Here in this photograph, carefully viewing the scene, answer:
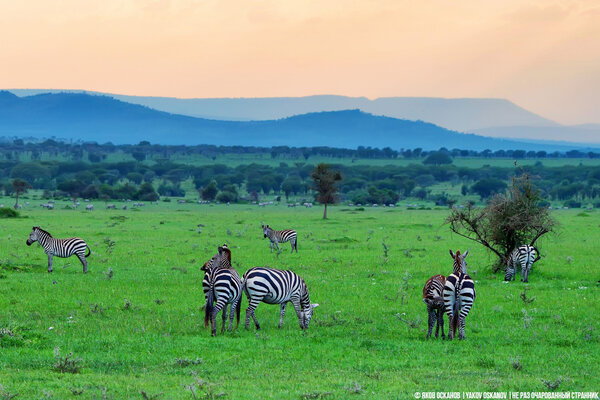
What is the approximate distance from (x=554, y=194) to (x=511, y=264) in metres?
100

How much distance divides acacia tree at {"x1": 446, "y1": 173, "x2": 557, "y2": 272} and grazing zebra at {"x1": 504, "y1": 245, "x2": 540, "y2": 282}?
1.68 metres

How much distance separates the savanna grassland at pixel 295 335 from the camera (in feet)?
38.4

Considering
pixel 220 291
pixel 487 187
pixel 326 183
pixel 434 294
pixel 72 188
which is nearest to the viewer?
pixel 434 294

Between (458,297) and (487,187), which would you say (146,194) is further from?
(458,297)

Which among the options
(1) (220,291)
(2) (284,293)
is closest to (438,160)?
(2) (284,293)

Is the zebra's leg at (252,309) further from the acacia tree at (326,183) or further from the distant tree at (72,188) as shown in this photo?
the distant tree at (72,188)

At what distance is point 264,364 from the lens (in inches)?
515

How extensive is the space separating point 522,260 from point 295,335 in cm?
1202

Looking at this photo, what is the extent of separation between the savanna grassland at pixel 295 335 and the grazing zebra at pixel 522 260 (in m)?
0.38

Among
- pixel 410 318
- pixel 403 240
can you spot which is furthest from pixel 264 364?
pixel 403 240

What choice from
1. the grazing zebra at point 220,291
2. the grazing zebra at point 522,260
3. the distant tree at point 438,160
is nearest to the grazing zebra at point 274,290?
the grazing zebra at point 220,291

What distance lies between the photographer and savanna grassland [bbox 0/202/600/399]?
38.4 feet

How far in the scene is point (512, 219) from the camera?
2650cm

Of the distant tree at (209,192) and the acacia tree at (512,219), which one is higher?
the acacia tree at (512,219)
